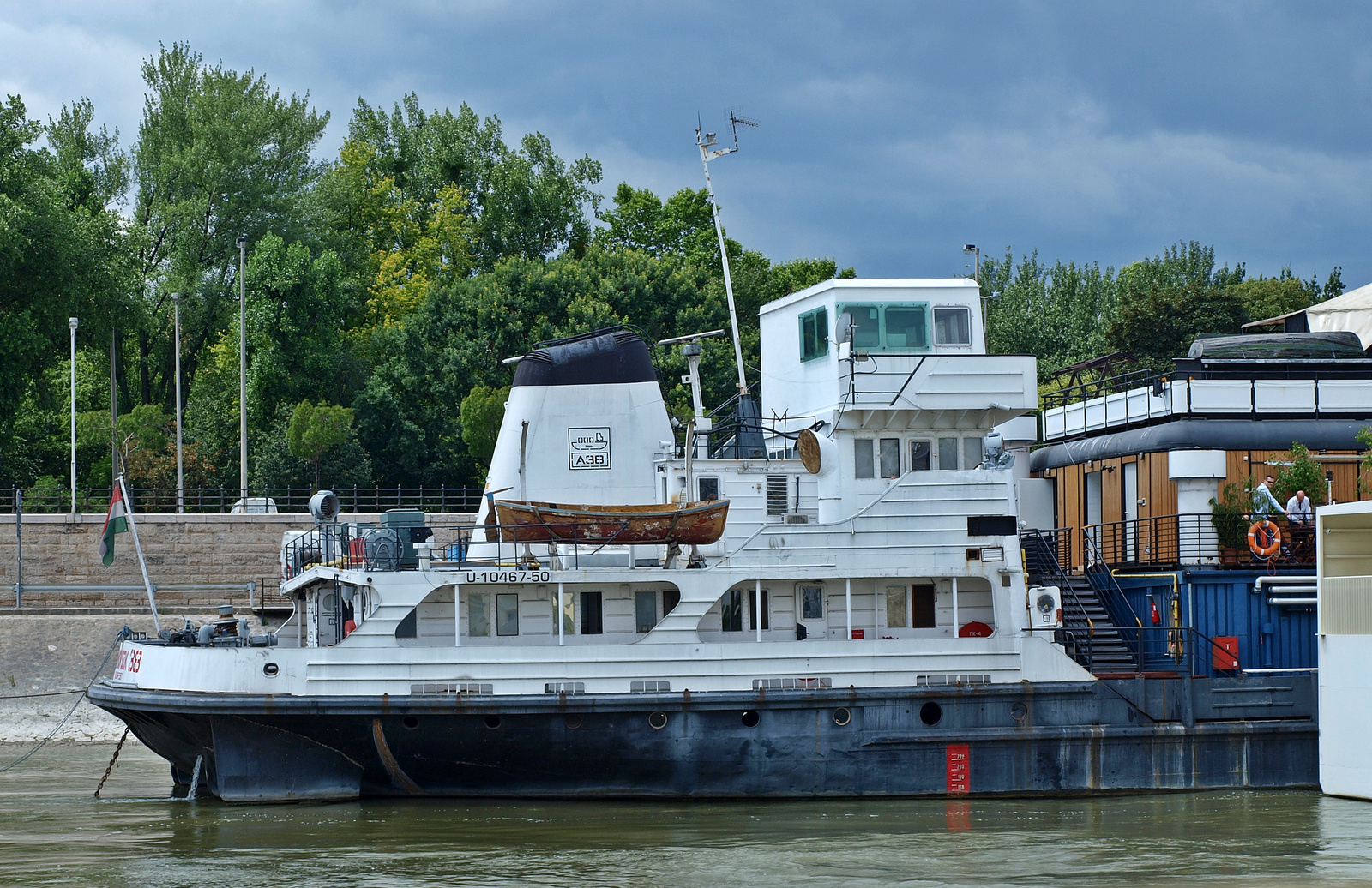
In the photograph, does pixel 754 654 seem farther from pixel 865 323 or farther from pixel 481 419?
pixel 481 419

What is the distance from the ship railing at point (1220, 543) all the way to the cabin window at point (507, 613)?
9.10 m

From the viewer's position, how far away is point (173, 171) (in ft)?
171

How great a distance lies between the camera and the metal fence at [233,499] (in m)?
40.9

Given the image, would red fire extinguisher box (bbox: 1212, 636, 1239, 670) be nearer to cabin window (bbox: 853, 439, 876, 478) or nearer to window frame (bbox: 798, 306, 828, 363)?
cabin window (bbox: 853, 439, 876, 478)

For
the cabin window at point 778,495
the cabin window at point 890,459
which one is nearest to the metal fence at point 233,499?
the cabin window at point 778,495

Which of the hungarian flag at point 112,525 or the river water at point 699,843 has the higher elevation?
the hungarian flag at point 112,525

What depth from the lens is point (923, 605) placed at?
20.9m

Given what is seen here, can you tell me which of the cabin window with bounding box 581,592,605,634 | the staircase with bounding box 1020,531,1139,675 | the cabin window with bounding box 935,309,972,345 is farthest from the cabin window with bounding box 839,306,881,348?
the cabin window with bounding box 581,592,605,634

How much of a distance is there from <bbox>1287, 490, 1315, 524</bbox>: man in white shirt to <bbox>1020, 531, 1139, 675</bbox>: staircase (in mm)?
3005

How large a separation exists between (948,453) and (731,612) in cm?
395

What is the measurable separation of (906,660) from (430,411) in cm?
2902

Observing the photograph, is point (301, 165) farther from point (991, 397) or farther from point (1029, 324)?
point (991, 397)

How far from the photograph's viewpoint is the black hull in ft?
64.0

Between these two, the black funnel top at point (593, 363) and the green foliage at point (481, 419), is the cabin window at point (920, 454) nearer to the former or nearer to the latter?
the black funnel top at point (593, 363)
